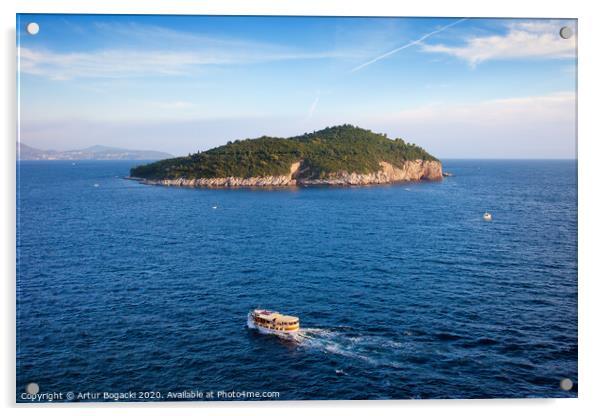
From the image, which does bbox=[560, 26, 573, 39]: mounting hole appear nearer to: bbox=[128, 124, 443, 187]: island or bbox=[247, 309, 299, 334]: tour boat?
bbox=[247, 309, 299, 334]: tour boat

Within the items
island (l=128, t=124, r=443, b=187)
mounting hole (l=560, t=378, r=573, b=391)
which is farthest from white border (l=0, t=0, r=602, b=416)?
island (l=128, t=124, r=443, b=187)

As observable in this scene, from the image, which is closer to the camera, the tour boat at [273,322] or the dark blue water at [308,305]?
the dark blue water at [308,305]

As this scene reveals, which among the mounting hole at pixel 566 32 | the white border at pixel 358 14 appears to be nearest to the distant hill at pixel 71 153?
the white border at pixel 358 14

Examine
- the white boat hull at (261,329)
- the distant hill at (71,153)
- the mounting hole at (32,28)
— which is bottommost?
the white boat hull at (261,329)

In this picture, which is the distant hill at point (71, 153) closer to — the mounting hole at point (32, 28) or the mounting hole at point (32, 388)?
the mounting hole at point (32, 28)

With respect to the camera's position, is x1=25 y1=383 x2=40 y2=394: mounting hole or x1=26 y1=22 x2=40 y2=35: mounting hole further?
x1=26 y1=22 x2=40 y2=35: mounting hole
